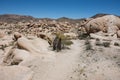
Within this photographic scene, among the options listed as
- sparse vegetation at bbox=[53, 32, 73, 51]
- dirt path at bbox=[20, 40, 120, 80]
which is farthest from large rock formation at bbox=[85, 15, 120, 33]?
dirt path at bbox=[20, 40, 120, 80]

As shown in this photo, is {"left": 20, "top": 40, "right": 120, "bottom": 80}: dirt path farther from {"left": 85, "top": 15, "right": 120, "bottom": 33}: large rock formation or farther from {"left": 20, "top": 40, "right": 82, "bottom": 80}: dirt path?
{"left": 85, "top": 15, "right": 120, "bottom": 33}: large rock formation

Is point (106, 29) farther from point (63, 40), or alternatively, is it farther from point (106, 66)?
point (106, 66)

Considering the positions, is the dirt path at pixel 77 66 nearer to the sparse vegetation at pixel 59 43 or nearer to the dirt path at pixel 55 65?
the dirt path at pixel 55 65

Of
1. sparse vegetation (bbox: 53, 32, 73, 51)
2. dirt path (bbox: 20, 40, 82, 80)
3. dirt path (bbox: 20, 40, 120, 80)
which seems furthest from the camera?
sparse vegetation (bbox: 53, 32, 73, 51)

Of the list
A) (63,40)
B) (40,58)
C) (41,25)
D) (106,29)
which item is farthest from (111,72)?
(41,25)

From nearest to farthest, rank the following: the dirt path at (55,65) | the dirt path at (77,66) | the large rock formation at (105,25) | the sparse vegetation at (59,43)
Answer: the dirt path at (77,66) → the dirt path at (55,65) → the sparse vegetation at (59,43) → the large rock formation at (105,25)

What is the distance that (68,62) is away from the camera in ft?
37.1

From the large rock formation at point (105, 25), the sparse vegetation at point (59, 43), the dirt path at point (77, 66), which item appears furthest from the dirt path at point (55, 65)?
the large rock formation at point (105, 25)

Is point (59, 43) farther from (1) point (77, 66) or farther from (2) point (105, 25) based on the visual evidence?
(2) point (105, 25)

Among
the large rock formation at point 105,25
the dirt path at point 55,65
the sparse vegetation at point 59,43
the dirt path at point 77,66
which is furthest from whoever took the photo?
the large rock formation at point 105,25

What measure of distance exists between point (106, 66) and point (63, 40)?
23.3 feet

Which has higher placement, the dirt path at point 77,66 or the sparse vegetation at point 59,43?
the sparse vegetation at point 59,43

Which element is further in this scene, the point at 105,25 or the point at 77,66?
the point at 105,25

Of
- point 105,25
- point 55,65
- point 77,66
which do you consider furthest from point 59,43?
point 105,25
